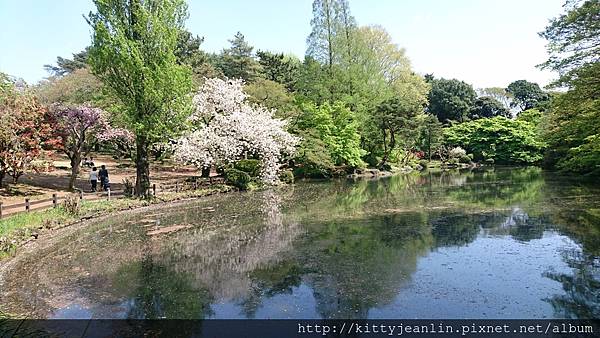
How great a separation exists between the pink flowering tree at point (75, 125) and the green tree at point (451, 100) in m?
50.8

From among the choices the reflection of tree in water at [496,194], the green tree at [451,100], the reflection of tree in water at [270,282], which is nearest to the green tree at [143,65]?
the reflection of tree in water at [270,282]

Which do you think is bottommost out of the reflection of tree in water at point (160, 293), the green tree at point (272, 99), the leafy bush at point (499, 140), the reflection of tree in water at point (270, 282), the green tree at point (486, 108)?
the reflection of tree in water at point (160, 293)

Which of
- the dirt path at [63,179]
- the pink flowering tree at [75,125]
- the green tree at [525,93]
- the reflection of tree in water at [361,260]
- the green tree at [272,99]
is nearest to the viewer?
the reflection of tree in water at [361,260]

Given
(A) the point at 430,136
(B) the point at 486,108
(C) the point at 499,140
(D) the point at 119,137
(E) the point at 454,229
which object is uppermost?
(B) the point at 486,108

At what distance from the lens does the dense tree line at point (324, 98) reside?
19.4m

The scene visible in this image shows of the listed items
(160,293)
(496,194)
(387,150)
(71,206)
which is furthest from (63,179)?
(387,150)

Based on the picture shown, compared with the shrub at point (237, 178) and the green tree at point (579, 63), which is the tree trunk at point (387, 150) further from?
the green tree at point (579, 63)

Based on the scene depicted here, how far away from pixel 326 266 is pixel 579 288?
4.97 meters

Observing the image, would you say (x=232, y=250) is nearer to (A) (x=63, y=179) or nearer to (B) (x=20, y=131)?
(B) (x=20, y=131)

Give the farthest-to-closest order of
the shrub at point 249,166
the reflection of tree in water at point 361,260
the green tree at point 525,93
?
the green tree at point 525,93 → the shrub at point 249,166 → the reflection of tree in water at point 361,260

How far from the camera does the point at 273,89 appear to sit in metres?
34.8

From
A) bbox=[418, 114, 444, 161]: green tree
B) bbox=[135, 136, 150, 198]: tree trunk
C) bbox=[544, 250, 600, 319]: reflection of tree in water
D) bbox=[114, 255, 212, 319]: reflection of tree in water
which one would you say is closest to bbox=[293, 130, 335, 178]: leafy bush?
bbox=[135, 136, 150, 198]: tree trunk

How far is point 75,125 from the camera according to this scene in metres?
22.4

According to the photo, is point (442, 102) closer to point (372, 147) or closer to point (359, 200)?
point (372, 147)
